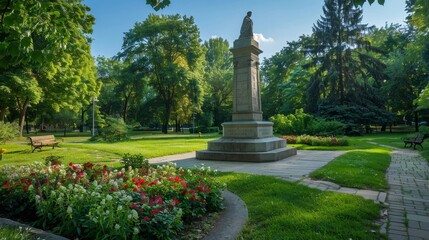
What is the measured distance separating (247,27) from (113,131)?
16825 millimetres

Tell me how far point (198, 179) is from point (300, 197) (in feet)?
6.32

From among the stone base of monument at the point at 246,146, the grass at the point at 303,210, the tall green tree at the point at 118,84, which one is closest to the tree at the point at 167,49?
the tall green tree at the point at 118,84

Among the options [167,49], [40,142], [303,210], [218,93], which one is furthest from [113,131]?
[218,93]

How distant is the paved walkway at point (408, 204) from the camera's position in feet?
12.1

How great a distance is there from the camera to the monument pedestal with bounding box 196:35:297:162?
1084cm

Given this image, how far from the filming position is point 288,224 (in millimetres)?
3727

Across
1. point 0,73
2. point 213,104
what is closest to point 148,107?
point 213,104

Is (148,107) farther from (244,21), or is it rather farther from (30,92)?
(244,21)

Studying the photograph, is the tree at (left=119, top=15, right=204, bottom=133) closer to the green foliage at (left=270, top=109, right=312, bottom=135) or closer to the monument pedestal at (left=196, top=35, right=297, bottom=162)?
the green foliage at (left=270, top=109, right=312, bottom=135)

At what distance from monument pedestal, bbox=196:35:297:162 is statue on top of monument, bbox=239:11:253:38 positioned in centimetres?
40

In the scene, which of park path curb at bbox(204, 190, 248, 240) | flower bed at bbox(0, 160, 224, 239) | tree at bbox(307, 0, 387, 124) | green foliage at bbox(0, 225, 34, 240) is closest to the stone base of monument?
park path curb at bbox(204, 190, 248, 240)

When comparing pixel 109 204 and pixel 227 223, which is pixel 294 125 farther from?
pixel 109 204

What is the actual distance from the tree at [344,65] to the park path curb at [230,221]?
103ft

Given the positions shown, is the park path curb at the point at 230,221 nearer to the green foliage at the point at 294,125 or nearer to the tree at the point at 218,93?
the green foliage at the point at 294,125
